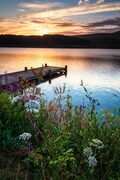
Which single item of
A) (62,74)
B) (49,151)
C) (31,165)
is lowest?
(62,74)

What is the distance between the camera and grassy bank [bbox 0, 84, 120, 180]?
398 cm

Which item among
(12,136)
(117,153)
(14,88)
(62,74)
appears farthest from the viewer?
(62,74)

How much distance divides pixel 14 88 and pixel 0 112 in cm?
211

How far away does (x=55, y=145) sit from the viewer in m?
4.40

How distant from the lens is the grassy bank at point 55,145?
3982 mm

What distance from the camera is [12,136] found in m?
5.19

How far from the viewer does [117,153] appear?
4.33 metres

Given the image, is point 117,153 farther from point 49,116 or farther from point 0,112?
point 0,112

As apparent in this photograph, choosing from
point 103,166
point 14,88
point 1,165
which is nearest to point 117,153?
point 103,166

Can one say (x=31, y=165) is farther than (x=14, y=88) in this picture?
No

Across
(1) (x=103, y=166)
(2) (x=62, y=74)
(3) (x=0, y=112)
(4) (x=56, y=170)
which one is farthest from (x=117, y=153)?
(2) (x=62, y=74)

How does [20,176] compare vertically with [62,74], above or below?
above

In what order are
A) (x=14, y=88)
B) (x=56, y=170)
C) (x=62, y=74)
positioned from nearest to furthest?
(x=56, y=170), (x=14, y=88), (x=62, y=74)

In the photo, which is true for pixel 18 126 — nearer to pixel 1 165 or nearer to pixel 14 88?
pixel 1 165
